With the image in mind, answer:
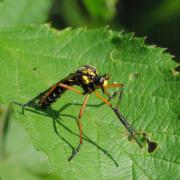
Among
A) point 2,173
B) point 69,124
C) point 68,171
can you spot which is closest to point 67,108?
point 69,124

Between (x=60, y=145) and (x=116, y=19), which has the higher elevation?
(x=116, y=19)

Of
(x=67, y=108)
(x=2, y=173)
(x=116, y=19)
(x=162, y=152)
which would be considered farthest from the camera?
(x=116, y=19)

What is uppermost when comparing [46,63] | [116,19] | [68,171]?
[116,19]

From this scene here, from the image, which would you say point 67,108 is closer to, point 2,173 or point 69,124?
point 69,124

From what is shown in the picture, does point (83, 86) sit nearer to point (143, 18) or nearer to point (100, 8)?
point (100, 8)

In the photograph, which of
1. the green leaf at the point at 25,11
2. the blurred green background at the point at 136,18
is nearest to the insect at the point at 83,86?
the green leaf at the point at 25,11

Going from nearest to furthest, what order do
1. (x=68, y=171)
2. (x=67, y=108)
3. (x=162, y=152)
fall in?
(x=68, y=171) < (x=162, y=152) < (x=67, y=108)

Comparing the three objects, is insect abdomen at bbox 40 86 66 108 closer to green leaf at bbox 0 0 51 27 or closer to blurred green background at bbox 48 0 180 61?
green leaf at bbox 0 0 51 27

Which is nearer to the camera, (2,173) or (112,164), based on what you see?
(112,164)
